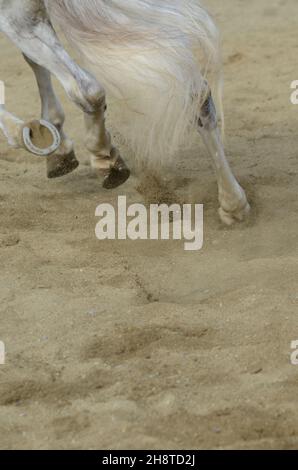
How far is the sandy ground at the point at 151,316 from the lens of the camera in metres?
2.78

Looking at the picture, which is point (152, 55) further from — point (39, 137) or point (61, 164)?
point (61, 164)

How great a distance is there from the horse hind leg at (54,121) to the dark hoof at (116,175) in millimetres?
525

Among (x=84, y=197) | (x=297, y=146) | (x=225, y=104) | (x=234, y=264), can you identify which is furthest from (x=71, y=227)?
(x=225, y=104)

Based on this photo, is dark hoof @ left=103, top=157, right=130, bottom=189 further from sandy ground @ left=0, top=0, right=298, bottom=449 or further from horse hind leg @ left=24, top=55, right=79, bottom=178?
horse hind leg @ left=24, top=55, right=79, bottom=178

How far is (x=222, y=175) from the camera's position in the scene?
427 centimetres

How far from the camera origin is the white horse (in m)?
3.89

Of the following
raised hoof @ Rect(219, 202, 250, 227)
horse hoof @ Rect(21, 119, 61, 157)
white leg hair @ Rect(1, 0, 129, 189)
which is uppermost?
white leg hair @ Rect(1, 0, 129, 189)

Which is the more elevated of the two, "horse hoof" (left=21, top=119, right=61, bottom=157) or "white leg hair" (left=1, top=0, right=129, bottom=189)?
"white leg hair" (left=1, top=0, right=129, bottom=189)

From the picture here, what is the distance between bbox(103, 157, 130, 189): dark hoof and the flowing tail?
199 millimetres

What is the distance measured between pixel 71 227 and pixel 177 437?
1892 mm
